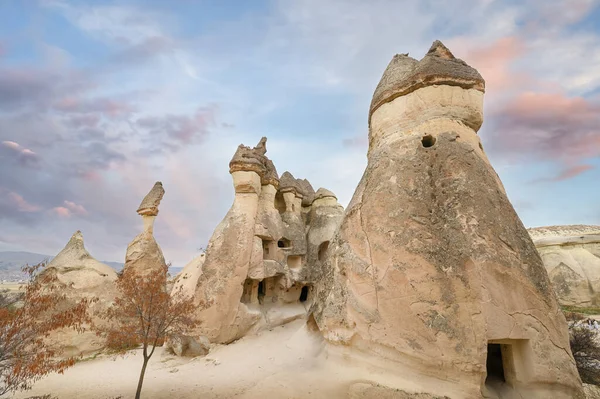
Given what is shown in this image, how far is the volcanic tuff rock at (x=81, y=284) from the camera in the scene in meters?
10.5

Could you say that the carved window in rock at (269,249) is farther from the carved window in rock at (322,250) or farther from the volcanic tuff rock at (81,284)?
the volcanic tuff rock at (81,284)

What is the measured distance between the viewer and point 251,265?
12.3m

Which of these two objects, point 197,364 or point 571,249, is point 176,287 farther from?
point 571,249

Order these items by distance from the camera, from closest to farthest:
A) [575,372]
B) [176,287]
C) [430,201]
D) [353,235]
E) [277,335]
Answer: [575,372] → [430,201] → [353,235] → [277,335] → [176,287]

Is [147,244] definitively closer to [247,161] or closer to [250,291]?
[250,291]

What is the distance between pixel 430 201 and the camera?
6.45 metres

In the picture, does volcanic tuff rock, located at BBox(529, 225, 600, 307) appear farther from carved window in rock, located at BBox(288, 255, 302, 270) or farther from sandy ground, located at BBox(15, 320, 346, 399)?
sandy ground, located at BBox(15, 320, 346, 399)

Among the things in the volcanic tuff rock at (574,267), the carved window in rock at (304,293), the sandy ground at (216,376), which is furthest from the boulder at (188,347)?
the volcanic tuff rock at (574,267)

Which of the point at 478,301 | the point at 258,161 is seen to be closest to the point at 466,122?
the point at 478,301

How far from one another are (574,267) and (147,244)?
25.3m

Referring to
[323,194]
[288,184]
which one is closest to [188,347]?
[288,184]

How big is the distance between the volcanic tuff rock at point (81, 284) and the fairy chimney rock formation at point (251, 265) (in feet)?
10.1

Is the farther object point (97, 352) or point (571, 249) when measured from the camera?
point (571, 249)

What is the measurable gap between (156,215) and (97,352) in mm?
7241
